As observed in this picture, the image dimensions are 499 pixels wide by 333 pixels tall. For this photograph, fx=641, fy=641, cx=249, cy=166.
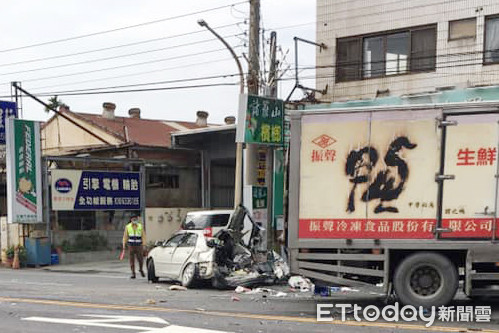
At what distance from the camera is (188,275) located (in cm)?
1395

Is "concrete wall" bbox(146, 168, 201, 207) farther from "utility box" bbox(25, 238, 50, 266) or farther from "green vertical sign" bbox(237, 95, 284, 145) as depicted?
"green vertical sign" bbox(237, 95, 284, 145)

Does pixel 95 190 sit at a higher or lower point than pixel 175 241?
higher

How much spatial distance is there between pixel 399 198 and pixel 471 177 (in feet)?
3.55

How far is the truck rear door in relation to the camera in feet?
30.4

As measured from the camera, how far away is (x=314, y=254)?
10.2m

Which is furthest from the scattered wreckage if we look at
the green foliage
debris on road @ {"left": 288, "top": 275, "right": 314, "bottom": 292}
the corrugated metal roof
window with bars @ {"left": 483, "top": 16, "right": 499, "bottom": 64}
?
the corrugated metal roof

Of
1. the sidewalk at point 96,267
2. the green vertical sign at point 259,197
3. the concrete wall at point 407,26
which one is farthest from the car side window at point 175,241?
the concrete wall at point 407,26

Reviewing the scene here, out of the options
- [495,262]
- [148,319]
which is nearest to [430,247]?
[495,262]

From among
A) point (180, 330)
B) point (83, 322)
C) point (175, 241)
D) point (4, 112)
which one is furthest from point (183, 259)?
point (4, 112)

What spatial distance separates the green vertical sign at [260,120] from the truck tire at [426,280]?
22.2 feet

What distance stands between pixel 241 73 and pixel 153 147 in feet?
29.7

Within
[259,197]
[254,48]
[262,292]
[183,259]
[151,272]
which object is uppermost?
[254,48]

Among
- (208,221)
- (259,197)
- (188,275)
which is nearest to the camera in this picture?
(188,275)

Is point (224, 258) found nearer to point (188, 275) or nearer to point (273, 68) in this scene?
point (188, 275)
